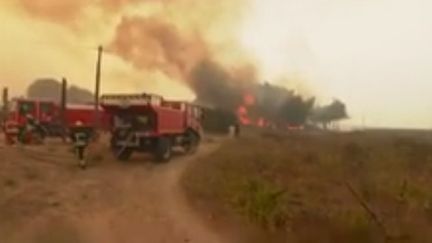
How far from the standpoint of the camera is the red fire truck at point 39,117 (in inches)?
1214

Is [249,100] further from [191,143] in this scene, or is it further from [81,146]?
[81,146]

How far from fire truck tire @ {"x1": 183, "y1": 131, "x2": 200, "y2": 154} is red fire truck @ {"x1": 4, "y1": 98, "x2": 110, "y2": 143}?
197 inches

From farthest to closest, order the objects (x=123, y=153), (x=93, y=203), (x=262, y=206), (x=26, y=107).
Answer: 1. (x=26, y=107)
2. (x=123, y=153)
3. (x=93, y=203)
4. (x=262, y=206)

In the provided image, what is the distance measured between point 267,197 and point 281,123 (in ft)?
188

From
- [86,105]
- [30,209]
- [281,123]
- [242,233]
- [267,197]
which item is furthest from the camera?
[281,123]

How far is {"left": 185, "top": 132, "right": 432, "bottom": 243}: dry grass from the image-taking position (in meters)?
14.7

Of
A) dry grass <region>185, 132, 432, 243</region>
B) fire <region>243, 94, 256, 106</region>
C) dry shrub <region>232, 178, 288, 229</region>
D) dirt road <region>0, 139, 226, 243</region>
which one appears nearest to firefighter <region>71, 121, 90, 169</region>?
dirt road <region>0, 139, 226, 243</region>

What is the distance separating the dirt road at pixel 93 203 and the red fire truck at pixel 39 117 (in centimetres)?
678

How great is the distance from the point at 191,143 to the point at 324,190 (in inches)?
388

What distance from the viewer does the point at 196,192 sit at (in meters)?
19.2

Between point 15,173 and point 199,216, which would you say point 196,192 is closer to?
point 199,216

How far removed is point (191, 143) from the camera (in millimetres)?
28891

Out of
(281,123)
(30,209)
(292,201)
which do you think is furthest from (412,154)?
(281,123)

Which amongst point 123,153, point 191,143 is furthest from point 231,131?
point 123,153
